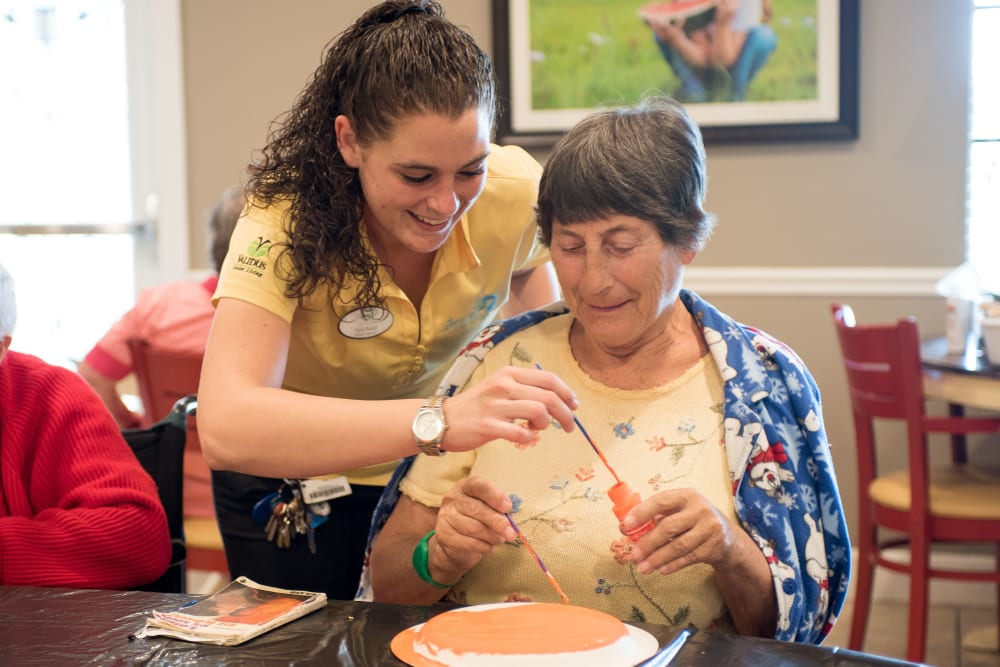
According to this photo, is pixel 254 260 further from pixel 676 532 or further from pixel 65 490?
pixel 676 532

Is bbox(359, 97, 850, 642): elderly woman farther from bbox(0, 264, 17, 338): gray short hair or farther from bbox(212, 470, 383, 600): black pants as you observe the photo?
bbox(0, 264, 17, 338): gray short hair

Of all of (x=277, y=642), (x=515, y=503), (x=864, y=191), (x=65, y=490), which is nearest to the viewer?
(x=277, y=642)

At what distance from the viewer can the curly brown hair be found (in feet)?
4.89

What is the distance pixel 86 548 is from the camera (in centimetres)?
154

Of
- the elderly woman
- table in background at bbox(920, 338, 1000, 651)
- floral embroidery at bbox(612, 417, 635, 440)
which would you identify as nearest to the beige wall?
table in background at bbox(920, 338, 1000, 651)

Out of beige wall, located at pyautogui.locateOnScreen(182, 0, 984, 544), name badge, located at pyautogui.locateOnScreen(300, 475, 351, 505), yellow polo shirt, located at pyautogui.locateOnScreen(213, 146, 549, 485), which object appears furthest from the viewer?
beige wall, located at pyautogui.locateOnScreen(182, 0, 984, 544)

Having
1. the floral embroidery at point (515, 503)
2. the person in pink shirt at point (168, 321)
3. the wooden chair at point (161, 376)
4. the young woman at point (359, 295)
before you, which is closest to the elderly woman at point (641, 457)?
the floral embroidery at point (515, 503)

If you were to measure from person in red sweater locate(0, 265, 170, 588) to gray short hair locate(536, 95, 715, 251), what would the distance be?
0.76 m

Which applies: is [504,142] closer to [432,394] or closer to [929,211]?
[929,211]

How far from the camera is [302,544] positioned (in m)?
1.88

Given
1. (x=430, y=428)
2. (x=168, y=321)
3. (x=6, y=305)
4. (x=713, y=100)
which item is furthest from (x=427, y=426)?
(x=713, y=100)

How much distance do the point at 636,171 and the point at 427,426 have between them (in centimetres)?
48

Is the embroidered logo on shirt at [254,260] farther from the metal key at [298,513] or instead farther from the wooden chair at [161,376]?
the wooden chair at [161,376]

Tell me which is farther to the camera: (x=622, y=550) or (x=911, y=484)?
(x=911, y=484)
